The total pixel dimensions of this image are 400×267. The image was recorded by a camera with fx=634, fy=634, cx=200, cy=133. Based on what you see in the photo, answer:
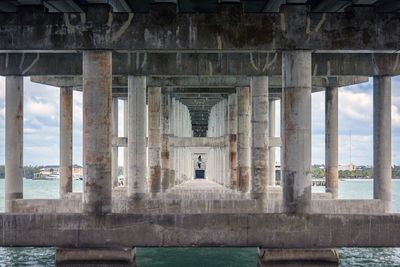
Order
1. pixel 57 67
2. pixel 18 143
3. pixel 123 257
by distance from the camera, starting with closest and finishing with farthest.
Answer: pixel 123 257 < pixel 57 67 < pixel 18 143

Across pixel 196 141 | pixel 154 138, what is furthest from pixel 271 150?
Answer: pixel 154 138

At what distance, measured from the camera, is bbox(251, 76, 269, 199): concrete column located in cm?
3031

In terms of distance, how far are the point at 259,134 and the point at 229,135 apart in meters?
16.5

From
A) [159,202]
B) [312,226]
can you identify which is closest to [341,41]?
[312,226]

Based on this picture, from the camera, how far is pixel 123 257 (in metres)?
18.2

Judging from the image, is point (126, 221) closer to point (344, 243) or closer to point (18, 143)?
point (344, 243)

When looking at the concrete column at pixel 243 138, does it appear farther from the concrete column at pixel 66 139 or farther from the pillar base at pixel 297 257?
the pillar base at pixel 297 257

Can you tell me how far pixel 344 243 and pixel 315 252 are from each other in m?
0.87

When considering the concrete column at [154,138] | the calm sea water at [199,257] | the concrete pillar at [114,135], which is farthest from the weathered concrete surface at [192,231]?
the concrete pillar at [114,135]

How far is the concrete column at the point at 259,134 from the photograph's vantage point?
30.3 m

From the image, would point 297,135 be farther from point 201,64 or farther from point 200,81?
point 200,81

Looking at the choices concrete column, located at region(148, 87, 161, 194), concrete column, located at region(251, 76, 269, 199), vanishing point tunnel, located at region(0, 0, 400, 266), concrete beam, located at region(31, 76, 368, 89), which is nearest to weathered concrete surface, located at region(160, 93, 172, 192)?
concrete column, located at region(148, 87, 161, 194)

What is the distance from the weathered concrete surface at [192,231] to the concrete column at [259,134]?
12280 millimetres

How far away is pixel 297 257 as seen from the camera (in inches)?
714
